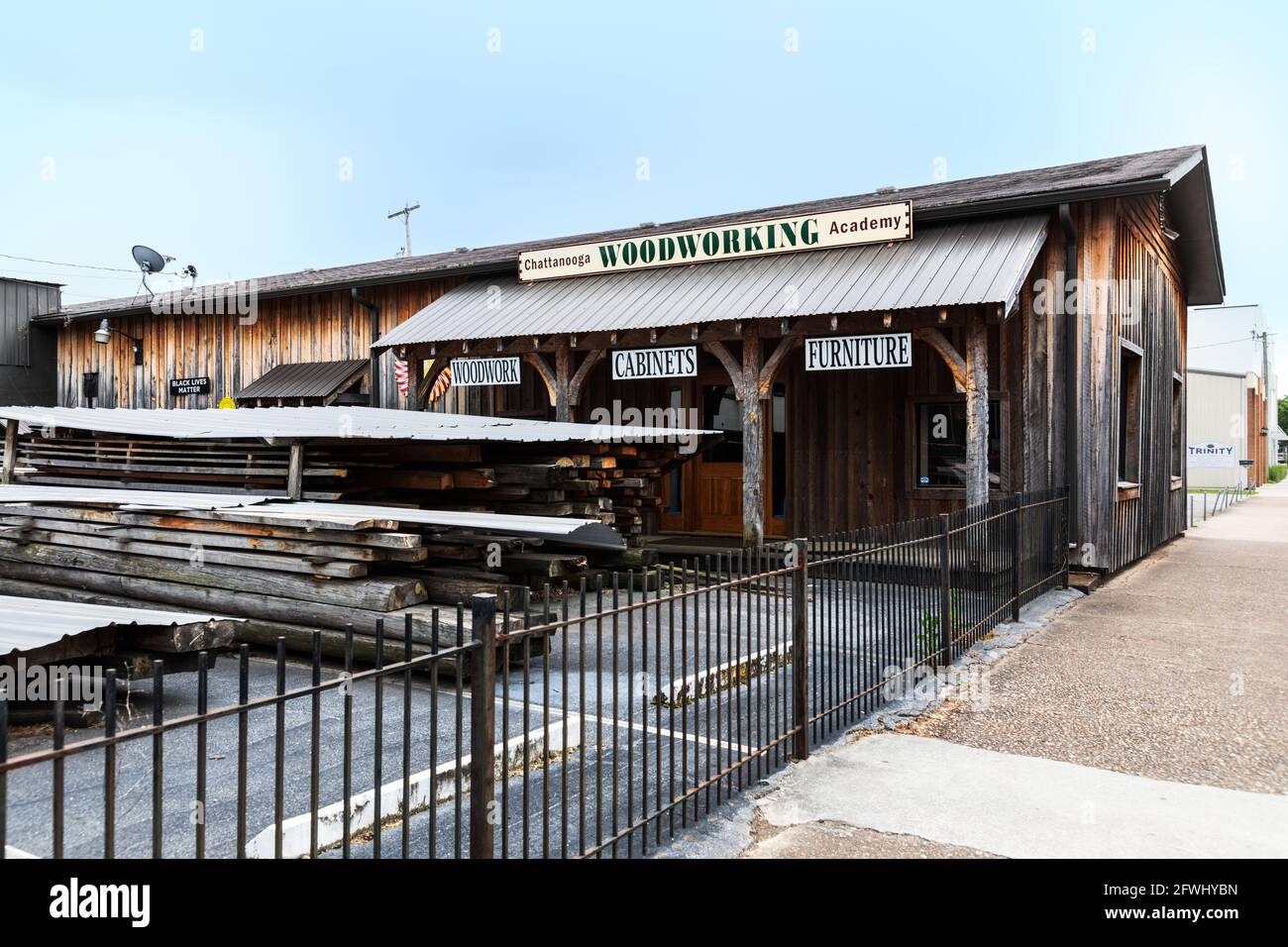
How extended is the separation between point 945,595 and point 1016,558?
2.56 metres

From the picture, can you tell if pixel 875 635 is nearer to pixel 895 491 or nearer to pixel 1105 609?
pixel 1105 609

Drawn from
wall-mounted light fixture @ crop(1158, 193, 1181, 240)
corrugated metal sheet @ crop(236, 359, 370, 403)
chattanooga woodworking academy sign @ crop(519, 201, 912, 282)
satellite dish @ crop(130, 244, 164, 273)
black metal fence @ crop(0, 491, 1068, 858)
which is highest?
satellite dish @ crop(130, 244, 164, 273)

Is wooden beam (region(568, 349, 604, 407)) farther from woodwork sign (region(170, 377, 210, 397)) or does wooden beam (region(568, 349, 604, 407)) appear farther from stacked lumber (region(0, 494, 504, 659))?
woodwork sign (region(170, 377, 210, 397))

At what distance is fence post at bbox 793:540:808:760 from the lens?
17.8 feet

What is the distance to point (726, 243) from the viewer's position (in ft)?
45.3

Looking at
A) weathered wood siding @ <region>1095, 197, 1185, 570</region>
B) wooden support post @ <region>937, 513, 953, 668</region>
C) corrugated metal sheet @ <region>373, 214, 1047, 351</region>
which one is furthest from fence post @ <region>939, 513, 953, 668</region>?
weathered wood siding @ <region>1095, 197, 1185, 570</region>

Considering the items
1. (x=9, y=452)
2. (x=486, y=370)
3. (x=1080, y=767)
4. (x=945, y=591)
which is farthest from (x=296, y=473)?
(x=1080, y=767)

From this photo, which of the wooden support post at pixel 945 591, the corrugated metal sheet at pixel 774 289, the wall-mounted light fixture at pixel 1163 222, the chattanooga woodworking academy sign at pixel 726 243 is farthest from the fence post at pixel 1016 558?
the wall-mounted light fixture at pixel 1163 222

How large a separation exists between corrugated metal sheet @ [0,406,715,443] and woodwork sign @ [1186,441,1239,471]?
121 feet

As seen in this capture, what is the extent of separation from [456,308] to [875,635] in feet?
36.1

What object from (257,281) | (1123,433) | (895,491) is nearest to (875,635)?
(895,491)

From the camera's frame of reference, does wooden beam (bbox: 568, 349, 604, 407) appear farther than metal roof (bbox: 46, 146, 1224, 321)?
Yes

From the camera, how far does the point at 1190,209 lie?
1518 centimetres
